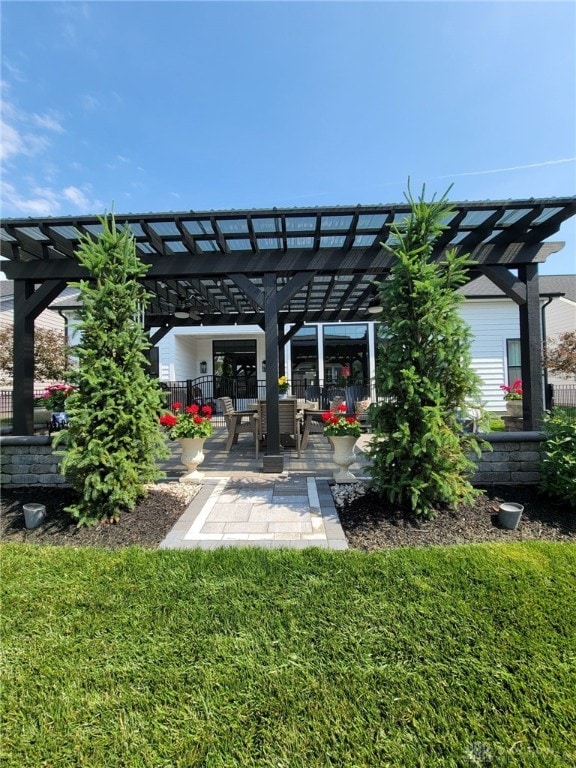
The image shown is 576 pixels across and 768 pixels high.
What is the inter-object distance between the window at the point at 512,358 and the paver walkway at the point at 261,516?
11285 millimetres

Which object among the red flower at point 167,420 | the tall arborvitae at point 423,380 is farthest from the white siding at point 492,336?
the red flower at point 167,420

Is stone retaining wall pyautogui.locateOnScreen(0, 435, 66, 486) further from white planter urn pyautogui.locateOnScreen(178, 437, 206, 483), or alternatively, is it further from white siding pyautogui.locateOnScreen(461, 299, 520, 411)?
white siding pyautogui.locateOnScreen(461, 299, 520, 411)

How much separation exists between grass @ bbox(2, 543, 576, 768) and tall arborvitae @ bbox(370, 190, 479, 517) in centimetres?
92

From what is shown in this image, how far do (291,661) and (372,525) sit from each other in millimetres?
1697

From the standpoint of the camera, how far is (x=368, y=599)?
2281 millimetres

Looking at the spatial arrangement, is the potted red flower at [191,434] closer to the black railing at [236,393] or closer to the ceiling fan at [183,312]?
the black railing at [236,393]

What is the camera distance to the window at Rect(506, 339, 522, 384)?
41.8ft

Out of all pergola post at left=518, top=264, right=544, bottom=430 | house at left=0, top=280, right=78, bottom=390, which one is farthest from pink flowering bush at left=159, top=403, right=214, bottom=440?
house at left=0, top=280, right=78, bottom=390

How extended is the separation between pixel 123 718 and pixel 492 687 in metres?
1.81

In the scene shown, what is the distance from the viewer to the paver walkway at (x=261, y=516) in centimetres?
314

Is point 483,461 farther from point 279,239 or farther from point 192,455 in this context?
point 279,239

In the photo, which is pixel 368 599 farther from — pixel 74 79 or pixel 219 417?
pixel 219 417

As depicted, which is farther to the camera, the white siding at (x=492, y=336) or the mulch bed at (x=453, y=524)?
the white siding at (x=492, y=336)

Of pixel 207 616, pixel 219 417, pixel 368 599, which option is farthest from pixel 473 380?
pixel 219 417
